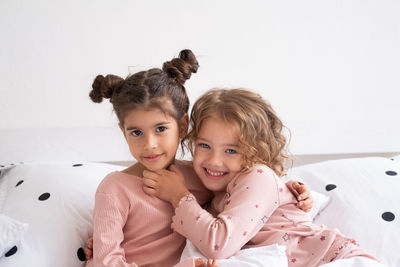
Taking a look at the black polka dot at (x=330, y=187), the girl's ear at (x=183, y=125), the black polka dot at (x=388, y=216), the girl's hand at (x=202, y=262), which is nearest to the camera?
the girl's hand at (x=202, y=262)

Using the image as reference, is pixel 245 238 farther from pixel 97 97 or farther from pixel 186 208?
pixel 97 97

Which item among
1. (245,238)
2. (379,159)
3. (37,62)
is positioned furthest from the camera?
(37,62)

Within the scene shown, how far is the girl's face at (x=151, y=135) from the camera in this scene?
40.3 inches

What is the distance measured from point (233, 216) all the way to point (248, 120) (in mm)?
254

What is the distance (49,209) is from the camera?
4.01 ft

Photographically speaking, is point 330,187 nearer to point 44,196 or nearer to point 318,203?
point 318,203

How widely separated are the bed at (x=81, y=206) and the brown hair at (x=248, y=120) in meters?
0.27

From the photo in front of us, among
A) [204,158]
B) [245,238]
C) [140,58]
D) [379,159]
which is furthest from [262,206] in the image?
[140,58]

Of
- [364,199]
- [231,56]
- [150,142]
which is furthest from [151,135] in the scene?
[231,56]

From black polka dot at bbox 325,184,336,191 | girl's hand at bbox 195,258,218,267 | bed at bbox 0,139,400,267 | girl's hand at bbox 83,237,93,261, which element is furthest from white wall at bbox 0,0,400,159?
girl's hand at bbox 195,258,218,267

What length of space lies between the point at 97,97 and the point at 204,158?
322 mm

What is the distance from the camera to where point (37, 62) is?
175 centimetres

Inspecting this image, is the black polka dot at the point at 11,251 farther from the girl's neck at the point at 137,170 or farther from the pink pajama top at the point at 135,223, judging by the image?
the girl's neck at the point at 137,170

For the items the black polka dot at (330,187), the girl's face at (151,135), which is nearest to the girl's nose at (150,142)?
the girl's face at (151,135)
